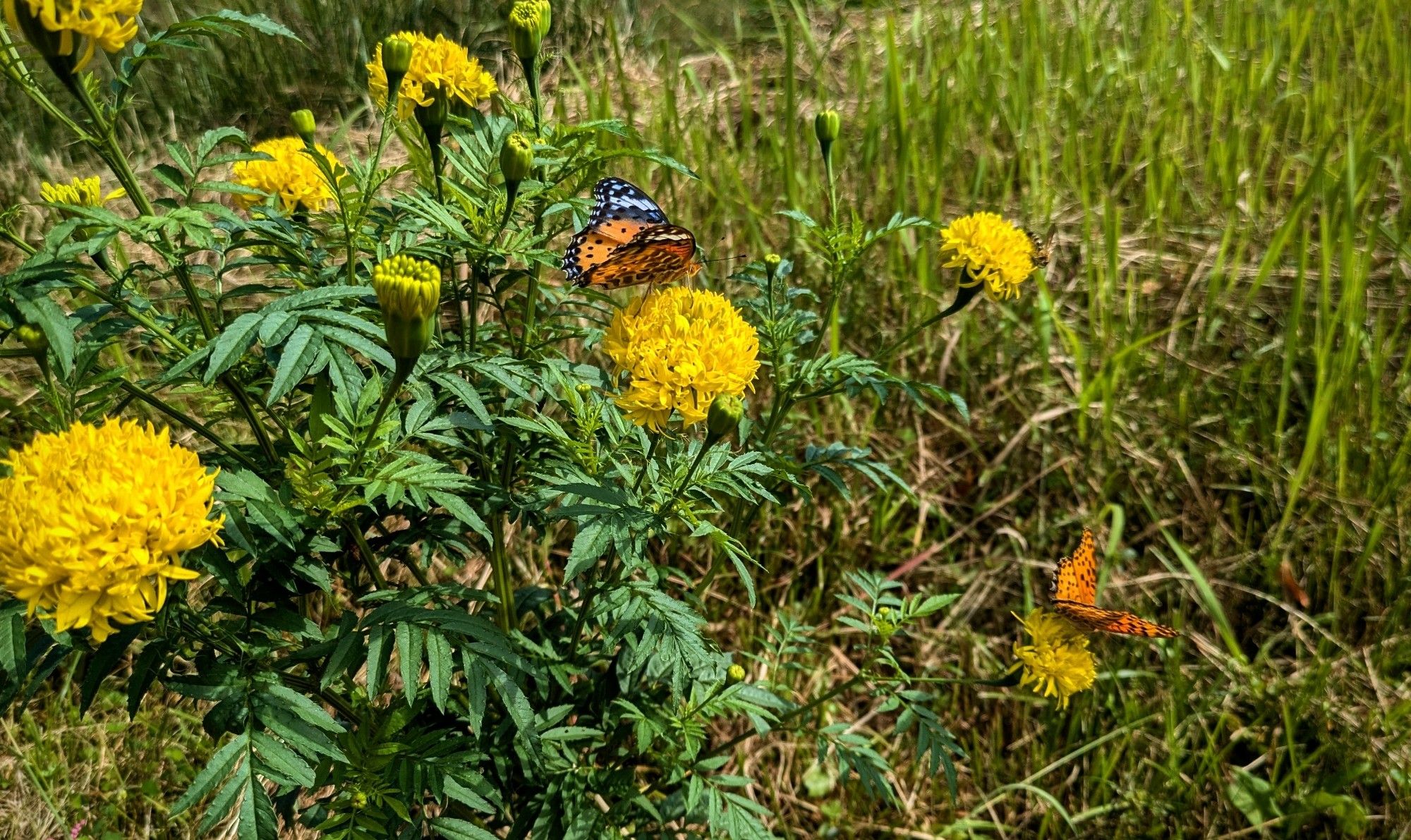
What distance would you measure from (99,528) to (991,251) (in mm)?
1708

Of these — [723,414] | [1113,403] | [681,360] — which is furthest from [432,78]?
[1113,403]

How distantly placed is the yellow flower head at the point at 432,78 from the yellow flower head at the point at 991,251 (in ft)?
3.40

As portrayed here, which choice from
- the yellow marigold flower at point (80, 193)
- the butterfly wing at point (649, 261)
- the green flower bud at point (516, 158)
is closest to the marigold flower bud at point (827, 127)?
the butterfly wing at point (649, 261)

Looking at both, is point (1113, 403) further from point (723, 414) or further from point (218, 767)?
point (218, 767)

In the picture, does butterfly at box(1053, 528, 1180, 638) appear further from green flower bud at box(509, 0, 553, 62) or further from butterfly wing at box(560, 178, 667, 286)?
green flower bud at box(509, 0, 553, 62)

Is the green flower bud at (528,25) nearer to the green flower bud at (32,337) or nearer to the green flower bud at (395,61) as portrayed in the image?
the green flower bud at (395,61)

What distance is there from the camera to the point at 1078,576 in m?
2.03

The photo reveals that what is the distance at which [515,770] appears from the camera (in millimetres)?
2008

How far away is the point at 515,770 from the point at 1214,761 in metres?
1.96

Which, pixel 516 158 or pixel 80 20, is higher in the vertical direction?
pixel 80 20

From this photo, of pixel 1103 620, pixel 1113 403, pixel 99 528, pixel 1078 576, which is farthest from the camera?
pixel 1113 403

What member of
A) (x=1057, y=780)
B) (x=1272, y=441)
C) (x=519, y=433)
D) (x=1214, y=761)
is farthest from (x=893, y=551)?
(x=519, y=433)

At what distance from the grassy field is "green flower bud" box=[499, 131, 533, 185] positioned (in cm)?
157

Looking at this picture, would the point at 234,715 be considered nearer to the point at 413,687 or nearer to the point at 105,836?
the point at 413,687
